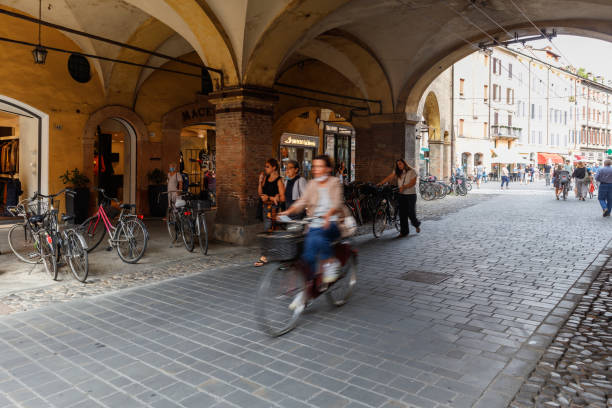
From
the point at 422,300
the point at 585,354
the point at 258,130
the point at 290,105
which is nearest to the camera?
the point at 585,354

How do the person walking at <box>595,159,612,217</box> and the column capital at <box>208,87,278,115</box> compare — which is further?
the person walking at <box>595,159,612,217</box>

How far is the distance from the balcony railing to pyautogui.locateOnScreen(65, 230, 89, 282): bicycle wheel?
42.1 meters

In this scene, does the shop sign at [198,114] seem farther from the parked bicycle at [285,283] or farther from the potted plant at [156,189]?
the parked bicycle at [285,283]

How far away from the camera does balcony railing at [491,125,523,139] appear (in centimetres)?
4303

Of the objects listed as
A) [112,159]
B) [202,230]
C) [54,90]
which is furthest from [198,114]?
[202,230]

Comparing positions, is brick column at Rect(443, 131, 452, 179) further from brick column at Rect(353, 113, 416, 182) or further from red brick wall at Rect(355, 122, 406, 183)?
red brick wall at Rect(355, 122, 406, 183)

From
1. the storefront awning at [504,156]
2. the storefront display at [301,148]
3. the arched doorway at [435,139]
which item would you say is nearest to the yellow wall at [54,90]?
the storefront display at [301,148]

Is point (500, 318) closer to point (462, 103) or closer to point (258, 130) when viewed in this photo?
point (258, 130)

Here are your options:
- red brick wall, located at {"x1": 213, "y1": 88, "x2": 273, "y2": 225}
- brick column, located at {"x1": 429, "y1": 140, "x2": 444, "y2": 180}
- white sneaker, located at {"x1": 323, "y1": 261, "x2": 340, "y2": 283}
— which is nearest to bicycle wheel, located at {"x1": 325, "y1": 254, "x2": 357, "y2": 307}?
white sneaker, located at {"x1": 323, "y1": 261, "x2": 340, "y2": 283}

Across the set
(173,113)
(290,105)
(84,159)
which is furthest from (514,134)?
(84,159)

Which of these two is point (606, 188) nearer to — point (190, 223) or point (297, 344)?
point (190, 223)

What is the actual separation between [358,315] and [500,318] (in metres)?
1.44

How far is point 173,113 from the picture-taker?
15398 millimetres

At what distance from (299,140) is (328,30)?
10.4 m
